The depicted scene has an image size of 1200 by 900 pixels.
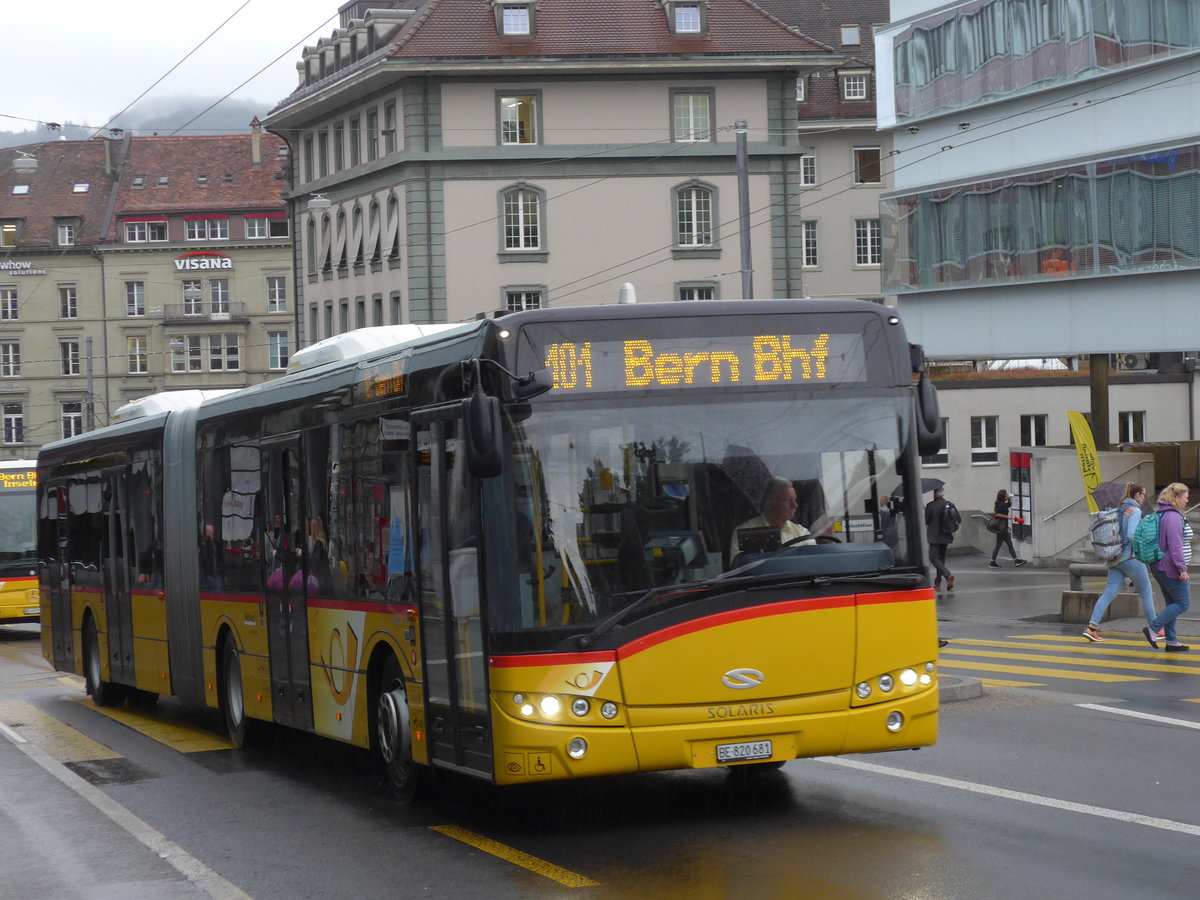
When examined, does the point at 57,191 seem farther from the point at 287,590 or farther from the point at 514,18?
the point at 287,590

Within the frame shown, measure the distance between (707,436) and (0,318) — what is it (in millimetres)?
103328

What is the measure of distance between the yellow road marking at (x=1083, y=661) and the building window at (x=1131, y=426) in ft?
99.8

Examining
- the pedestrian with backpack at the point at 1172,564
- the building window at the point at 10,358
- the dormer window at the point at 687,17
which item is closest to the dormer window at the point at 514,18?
the dormer window at the point at 687,17

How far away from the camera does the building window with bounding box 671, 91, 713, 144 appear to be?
6294 centimetres

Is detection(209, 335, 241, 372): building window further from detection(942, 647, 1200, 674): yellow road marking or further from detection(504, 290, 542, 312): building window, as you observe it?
detection(942, 647, 1200, 674): yellow road marking

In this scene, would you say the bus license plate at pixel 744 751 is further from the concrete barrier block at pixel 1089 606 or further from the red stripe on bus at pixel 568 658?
the concrete barrier block at pixel 1089 606

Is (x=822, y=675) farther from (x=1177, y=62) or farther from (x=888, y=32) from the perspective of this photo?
(x=888, y=32)

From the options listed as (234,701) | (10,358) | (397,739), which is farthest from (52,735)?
(10,358)

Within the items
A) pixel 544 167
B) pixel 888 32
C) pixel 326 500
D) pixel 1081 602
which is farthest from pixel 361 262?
pixel 326 500

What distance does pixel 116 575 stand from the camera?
751 inches

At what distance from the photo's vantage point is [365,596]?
38.4 ft

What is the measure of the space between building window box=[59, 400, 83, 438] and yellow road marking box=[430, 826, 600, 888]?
329 ft

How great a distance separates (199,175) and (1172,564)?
3776 inches

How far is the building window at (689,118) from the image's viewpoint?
6294 cm
